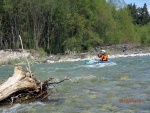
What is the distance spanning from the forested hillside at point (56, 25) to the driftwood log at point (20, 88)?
133 ft

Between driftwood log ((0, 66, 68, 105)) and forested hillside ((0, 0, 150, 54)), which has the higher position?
forested hillside ((0, 0, 150, 54))

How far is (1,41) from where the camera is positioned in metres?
52.4

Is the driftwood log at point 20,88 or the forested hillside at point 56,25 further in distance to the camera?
the forested hillside at point 56,25

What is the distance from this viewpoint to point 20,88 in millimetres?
10891

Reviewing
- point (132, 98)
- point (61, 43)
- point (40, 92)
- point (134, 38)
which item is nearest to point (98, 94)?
point (132, 98)

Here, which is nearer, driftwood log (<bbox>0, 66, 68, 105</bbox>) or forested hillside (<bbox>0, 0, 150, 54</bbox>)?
driftwood log (<bbox>0, 66, 68, 105</bbox>)

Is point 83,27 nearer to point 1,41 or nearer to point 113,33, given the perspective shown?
point 113,33

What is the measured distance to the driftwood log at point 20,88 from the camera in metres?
10.7

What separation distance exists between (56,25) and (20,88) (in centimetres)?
4647

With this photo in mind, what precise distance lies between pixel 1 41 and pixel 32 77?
42.6 meters

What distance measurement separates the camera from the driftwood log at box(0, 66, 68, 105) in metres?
10.7

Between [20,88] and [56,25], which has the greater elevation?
[56,25]

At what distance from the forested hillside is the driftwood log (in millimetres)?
40526

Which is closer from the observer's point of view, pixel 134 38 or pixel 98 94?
pixel 98 94
